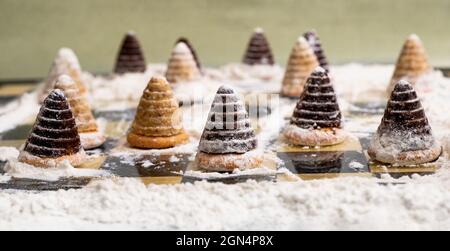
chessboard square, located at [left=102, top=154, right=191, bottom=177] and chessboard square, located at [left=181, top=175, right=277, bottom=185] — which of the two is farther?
chessboard square, located at [left=102, top=154, right=191, bottom=177]

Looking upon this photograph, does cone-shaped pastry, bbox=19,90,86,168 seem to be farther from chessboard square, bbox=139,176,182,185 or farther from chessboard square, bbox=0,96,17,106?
chessboard square, bbox=0,96,17,106

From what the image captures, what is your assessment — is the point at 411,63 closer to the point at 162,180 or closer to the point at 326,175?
the point at 326,175

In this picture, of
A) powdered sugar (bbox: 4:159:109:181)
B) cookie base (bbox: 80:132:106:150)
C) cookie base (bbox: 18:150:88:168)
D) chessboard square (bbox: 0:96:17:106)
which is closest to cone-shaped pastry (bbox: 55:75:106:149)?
cookie base (bbox: 80:132:106:150)

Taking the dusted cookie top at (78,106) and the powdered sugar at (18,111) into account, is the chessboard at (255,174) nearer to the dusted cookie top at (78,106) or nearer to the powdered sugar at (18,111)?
the dusted cookie top at (78,106)

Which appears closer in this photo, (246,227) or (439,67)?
(246,227)
